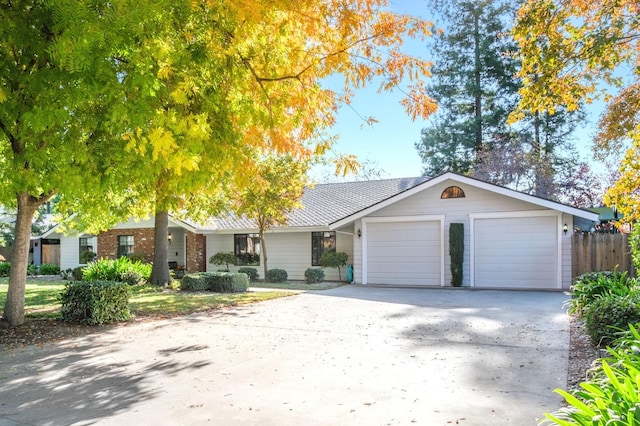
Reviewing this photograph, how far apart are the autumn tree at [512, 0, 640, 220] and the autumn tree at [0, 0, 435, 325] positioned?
6.31 ft

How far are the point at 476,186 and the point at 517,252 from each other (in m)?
2.59

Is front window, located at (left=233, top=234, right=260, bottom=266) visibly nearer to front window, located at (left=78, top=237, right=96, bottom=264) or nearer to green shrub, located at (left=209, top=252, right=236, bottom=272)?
green shrub, located at (left=209, top=252, right=236, bottom=272)

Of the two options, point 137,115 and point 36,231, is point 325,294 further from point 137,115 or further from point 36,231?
point 36,231

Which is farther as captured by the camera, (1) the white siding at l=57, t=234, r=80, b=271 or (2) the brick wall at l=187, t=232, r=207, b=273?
(1) the white siding at l=57, t=234, r=80, b=271

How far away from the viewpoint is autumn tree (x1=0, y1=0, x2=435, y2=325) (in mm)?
5391

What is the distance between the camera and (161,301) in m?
13.1

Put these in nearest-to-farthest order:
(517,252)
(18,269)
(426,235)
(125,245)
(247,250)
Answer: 1. (18,269)
2. (517,252)
3. (426,235)
4. (247,250)
5. (125,245)

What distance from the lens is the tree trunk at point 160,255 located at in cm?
1741

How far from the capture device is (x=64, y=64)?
4996 mm

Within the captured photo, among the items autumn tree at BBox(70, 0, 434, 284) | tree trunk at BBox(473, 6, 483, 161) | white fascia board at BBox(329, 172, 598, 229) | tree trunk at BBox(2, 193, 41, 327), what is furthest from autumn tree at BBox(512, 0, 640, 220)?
tree trunk at BBox(473, 6, 483, 161)

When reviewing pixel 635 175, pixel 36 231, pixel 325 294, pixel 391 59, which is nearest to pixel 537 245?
pixel 325 294

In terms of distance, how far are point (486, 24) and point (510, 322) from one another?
88.0 feet

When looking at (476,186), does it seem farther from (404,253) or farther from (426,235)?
(404,253)

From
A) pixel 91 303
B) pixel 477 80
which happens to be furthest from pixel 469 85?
pixel 91 303
